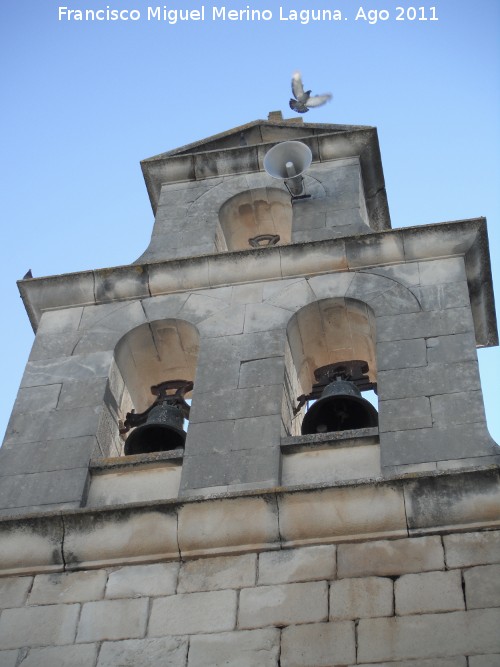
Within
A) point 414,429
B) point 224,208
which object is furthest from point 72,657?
point 224,208

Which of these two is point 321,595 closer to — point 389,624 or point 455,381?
point 389,624

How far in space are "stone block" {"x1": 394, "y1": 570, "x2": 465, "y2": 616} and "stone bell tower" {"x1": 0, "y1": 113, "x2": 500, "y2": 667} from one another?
0.02m

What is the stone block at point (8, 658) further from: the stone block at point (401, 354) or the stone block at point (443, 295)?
the stone block at point (443, 295)

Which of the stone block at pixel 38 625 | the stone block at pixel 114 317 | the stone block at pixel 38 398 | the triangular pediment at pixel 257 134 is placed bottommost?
the stone block at pixel 38 625

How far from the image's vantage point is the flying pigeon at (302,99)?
16.9 meters

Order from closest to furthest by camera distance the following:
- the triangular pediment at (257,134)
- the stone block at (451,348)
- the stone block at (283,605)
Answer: the stone block at (283,605), the stone block at (451,348), the triangular pediment at (257,134)

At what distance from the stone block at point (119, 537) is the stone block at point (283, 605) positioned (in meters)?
0.83

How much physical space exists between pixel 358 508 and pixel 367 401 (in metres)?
2.05

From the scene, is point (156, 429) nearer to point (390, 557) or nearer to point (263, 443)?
point (263, 443)

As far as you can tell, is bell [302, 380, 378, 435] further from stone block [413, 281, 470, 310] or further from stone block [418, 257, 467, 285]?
stone block [418, 257, 467, 285]

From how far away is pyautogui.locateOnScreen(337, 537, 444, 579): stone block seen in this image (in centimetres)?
966

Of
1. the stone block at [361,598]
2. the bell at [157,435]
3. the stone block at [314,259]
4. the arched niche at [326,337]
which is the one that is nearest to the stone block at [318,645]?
the stone block at [361,598]

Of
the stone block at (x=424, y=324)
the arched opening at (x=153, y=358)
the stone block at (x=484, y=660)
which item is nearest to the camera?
the stone block at (x=484, y=660)

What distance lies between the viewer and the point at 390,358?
11.9 m
